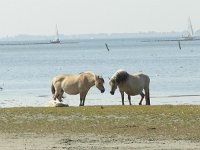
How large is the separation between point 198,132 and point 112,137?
2148mm

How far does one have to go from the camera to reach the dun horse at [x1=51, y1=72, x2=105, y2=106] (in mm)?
27891

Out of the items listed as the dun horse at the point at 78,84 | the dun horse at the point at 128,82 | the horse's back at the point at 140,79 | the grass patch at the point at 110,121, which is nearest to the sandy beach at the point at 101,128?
the grass patch at the point at 110,121

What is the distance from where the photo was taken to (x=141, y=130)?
18312 millimetres

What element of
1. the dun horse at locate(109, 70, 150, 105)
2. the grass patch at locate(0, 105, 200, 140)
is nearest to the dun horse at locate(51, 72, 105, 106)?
the dun horse at locate(109, 70, 150, 105)

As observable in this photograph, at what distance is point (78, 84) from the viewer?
2811cm

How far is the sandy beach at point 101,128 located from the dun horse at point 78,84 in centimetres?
377

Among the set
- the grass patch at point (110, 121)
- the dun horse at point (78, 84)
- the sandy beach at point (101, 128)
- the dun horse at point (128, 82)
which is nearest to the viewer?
the sandy beach at point (101, 128)

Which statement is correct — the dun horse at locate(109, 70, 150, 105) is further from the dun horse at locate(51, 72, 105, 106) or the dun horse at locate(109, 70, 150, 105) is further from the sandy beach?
the sandy beach

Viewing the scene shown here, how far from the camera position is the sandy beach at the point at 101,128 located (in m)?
16.1

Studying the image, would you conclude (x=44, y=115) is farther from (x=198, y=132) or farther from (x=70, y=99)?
(x=70, y=99)

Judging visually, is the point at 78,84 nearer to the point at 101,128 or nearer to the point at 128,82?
the point at 128,82

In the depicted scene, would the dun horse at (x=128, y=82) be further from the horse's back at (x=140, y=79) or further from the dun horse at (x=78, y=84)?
the dun horse at (x=78, y=84)

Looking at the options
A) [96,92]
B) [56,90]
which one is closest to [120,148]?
[56,90]

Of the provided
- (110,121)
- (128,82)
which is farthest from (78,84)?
(110,121)
